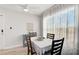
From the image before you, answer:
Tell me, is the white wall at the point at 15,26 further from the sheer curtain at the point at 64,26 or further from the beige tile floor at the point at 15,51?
the sheer curtain at the point at 64,26

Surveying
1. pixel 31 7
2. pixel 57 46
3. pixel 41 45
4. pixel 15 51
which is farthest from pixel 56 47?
pixel 31 7

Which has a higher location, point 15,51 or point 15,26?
point 15,26

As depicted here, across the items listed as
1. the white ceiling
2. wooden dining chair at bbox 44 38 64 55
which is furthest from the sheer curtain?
the white ceiling

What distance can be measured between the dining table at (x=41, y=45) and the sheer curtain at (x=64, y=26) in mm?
120

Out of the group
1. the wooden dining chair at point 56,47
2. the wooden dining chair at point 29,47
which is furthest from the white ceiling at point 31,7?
the wooden dining chair at point 56,47

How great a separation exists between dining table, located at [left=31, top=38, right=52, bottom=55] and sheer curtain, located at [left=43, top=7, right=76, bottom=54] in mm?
120

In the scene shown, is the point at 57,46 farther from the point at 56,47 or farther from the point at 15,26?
the point at 15,26

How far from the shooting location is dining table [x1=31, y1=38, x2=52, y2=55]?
162 centimetres

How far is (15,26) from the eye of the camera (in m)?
1.66

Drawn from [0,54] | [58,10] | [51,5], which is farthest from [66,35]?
[0,54]

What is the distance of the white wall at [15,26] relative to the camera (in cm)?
161

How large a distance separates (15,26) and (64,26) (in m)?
0.81
